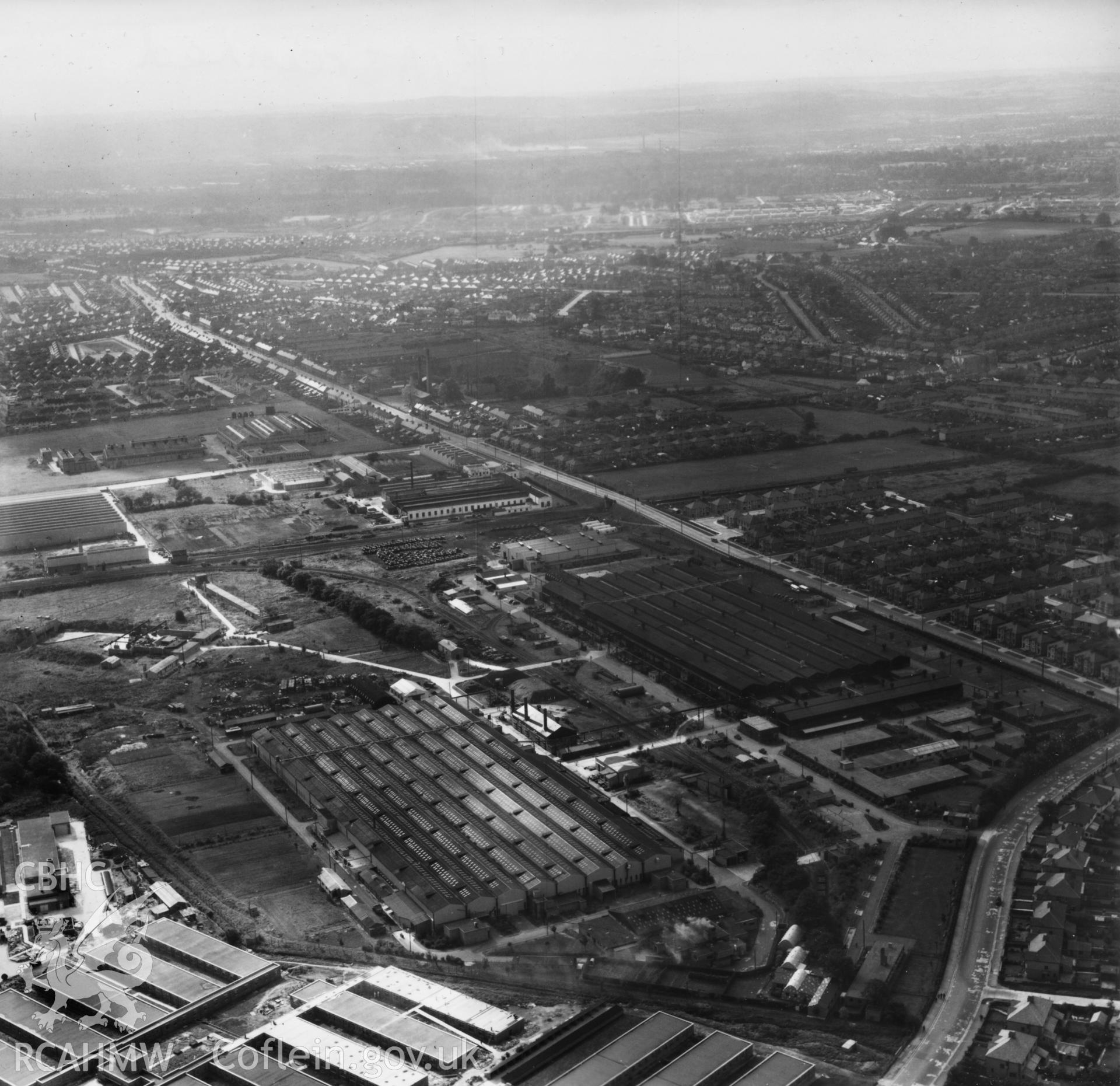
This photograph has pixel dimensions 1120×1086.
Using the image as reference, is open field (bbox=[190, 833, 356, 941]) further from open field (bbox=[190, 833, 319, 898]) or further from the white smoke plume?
the white smoke plume

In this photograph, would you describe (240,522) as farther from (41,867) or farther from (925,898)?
(925,898)

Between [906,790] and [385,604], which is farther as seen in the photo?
[385,604]

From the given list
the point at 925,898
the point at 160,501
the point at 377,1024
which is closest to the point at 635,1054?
the point at 377,1024

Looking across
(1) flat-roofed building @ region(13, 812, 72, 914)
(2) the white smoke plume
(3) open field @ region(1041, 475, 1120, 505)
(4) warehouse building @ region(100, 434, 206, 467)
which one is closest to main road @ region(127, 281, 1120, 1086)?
(2) the white smoke plume

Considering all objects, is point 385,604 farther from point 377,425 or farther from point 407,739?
point 377,425

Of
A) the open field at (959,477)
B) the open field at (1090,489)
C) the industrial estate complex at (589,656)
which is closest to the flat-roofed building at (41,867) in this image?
the industrial estate complex at (589,656)

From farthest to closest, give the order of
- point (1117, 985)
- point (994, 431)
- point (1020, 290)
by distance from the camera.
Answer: point (1020, 290)
point (994, 431)
point (1117, 985)

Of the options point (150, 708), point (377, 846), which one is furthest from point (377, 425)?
point (377, 846)
